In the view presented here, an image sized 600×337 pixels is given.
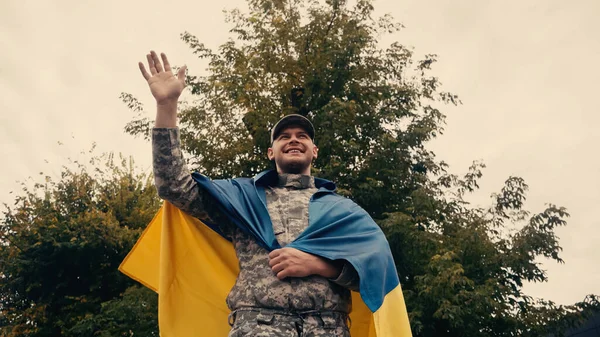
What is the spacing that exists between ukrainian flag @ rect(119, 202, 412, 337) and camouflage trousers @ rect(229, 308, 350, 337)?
0.57 metres

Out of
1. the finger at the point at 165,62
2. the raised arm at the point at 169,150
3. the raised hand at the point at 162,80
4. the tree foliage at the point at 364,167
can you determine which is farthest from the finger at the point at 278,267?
the tree foliage at the point at 364,167

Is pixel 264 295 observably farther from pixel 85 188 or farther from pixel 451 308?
pixel 85 188

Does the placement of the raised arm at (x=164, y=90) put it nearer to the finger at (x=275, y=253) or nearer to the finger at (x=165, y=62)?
the finger at (x=165, y=62)

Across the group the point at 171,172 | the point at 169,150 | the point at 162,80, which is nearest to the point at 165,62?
the point at 162,80

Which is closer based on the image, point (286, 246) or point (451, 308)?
point (286, 246)

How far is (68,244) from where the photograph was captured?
13742 millimetres

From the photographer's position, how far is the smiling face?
3.23 m

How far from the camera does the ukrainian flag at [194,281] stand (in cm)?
307

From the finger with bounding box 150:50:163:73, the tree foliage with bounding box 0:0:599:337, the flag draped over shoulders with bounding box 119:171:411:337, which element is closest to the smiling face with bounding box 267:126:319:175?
the flag draped over shoulders with bounding box 119:171:411:337

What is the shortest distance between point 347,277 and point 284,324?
421 millimetres

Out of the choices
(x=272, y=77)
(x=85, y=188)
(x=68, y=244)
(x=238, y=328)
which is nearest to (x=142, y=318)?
(x=68, y=244)

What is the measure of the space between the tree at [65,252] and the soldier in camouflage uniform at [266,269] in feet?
38.5

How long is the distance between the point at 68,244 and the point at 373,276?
1327 cm

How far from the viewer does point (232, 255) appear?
324cm
